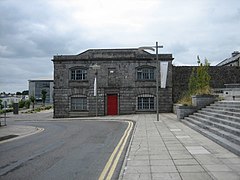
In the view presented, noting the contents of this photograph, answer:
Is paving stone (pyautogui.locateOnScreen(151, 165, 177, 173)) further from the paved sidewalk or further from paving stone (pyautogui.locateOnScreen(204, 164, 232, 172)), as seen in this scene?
paving stone (pyautogui.locateOnScreen(204, 164, 232, 172))

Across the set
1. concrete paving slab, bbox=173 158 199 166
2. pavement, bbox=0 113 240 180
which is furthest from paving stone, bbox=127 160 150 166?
concrete paving slab, bbox=173 158 199 166

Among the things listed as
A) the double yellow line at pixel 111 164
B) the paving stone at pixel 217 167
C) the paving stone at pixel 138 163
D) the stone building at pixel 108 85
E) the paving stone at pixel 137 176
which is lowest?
the double yellow line at pixel 111 164

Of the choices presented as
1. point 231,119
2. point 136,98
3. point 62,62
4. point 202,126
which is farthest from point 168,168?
point 62,62

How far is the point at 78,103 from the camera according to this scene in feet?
121

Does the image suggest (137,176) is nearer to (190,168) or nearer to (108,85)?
(190,168)

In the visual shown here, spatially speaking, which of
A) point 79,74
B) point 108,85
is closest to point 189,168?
point 108,85

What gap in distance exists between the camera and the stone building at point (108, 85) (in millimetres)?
36188

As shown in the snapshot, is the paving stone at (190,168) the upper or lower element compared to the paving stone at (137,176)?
upper

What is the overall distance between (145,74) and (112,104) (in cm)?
532

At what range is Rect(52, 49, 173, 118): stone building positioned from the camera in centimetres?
3619

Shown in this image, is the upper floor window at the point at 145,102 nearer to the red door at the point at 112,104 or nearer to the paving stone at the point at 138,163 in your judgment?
the red door at the point at 112,104

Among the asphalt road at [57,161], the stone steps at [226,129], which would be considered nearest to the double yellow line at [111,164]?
the asphalt road at [57,161]

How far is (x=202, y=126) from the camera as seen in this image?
633 inches

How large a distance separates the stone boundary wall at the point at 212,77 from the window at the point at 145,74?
111 inches
